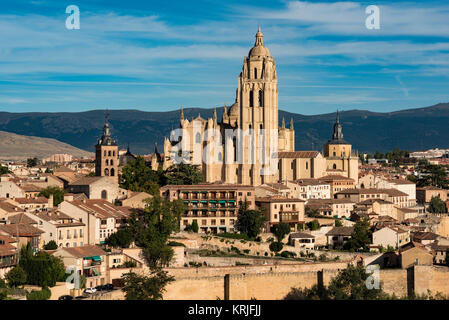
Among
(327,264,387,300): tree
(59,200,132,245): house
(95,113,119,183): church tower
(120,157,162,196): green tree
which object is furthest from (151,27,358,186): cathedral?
(327,264,387,300): tree

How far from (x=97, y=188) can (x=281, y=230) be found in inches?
623

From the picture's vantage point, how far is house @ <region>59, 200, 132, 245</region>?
177ft

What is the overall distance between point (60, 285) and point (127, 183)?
3587 centimetres

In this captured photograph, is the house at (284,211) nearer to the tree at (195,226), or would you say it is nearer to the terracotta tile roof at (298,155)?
the tree at (195,226)

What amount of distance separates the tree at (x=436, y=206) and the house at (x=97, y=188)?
113 feet

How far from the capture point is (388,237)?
62625 mm

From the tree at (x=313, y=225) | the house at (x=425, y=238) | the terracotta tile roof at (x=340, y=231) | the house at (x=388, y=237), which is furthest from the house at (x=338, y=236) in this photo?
the house at (x=425, y=238)

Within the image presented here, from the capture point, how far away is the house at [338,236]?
63.4 meters

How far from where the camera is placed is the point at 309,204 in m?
75.1

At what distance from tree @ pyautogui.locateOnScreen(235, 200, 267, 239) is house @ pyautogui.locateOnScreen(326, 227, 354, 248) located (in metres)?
5.13

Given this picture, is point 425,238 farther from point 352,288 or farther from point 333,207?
point 352,288

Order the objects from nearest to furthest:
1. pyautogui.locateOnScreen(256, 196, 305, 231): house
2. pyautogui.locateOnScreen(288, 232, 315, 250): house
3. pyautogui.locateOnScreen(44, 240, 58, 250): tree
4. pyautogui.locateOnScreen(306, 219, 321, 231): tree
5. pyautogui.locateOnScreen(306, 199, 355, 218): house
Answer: pyautogui.locateOnScreen(44, 240, 58, 250): tree, pyautogui.locateOnScreen(288, 232, 315, 250): house, pyautogui.locateOnScreen(256, 196, 305, 231): house, pyautogui.locateOnScreen(306, 219, 321, 231): tree, pyautogui.locateOnScreen(306, 199, 355, 218): house

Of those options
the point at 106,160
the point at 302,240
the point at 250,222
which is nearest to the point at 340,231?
the point at 302,240

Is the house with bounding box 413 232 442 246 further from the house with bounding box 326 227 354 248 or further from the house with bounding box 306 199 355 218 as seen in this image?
the house with bounding box 306 199 355 218
